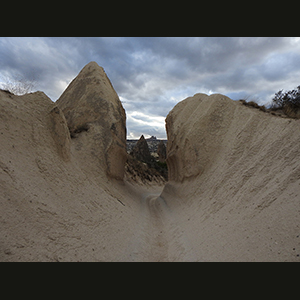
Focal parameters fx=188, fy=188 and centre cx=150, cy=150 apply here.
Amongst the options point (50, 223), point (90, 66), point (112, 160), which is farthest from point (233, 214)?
point (90, 66)

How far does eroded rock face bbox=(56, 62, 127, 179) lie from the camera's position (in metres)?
9.62

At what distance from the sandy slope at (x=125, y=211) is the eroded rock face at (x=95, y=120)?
0.40ft

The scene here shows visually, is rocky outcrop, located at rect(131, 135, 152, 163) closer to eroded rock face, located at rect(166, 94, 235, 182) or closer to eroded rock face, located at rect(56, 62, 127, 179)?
eroded rock face, located at rect(166, 94, 235, 182)

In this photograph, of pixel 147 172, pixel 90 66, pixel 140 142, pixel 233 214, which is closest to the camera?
pixel 233 214

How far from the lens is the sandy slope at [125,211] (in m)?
3.70

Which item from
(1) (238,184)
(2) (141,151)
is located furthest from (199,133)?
(2) (141,151)

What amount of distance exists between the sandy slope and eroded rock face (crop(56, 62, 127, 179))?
0.12 meters

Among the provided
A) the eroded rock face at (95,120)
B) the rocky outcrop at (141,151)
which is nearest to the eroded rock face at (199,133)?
the eroded rock face at (95,120)

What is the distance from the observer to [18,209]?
3811 mm

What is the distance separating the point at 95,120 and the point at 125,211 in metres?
5.62

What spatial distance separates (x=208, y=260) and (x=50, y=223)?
3599 millimetres

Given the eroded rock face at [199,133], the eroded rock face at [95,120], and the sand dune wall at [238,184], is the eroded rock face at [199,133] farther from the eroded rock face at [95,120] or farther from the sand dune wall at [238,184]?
the eroded rock face at [95,120]

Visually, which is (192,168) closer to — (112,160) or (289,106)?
(112,160)

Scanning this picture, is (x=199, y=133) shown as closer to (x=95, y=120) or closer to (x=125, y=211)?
(x=125, y=211)
